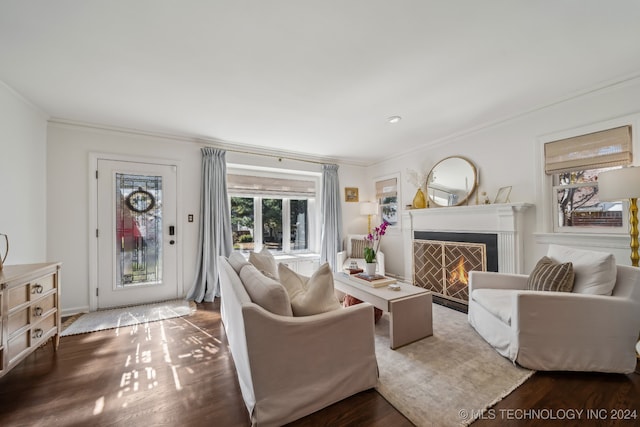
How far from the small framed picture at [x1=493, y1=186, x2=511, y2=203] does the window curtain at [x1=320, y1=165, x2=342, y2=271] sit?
260cm

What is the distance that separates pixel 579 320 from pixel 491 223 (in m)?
1.51

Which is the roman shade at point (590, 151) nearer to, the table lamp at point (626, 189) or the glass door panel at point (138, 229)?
the table lamp at point (626, 189)

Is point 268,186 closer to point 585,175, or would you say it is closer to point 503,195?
point 503,195

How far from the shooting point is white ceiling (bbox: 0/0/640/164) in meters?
1.51

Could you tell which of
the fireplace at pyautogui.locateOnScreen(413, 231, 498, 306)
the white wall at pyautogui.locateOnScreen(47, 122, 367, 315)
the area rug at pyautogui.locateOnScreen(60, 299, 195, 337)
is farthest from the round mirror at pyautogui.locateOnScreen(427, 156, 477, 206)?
the white wall at pyautogui.locateOnScreen(47, 122, 367, 315)

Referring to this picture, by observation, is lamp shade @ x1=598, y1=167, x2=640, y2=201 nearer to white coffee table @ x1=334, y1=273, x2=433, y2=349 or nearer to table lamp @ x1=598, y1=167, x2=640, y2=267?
table lamp @ x1=598, y1=167, x2=640, y2=267

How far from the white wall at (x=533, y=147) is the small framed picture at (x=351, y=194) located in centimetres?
172

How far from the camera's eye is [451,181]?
146 inches

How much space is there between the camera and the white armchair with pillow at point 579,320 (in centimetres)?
174

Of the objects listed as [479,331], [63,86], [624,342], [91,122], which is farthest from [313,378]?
[91,122]

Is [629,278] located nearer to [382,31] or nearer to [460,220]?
[460,220]

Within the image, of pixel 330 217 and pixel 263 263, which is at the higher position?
pixel 330 217

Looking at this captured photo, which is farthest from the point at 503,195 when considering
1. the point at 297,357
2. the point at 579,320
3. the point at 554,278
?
the point at 297,357

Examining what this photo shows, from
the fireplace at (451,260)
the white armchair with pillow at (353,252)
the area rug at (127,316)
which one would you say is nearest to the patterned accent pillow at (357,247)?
the white armchair with pillow at (353,252)
